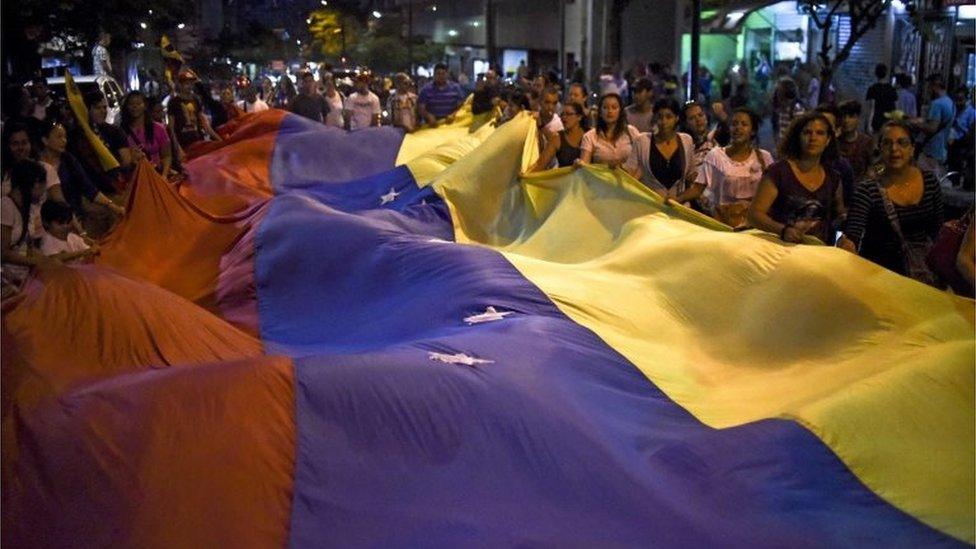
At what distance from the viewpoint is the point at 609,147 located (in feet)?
27.2

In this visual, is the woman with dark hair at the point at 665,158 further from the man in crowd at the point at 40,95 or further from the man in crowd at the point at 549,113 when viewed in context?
the man in crowd at the point at 40,95

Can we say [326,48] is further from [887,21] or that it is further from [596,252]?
[596,252]

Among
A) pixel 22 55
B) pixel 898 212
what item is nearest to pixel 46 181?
pixel 898 212

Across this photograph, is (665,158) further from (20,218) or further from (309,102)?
(309,102)

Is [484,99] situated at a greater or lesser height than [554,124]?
greater

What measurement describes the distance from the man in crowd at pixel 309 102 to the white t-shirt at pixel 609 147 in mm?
7511

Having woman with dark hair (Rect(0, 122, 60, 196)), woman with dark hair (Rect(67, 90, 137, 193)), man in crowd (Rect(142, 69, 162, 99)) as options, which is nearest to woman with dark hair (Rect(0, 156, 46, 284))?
woman with dark hair (Rect(0, 122, 60, 196))

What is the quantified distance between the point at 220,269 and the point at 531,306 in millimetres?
2810

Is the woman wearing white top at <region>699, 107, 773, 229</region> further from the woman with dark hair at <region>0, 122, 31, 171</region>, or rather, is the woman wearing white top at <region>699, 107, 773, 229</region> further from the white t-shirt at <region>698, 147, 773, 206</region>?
the woman with dark hair at <region>0, 122, 31, 171</region>

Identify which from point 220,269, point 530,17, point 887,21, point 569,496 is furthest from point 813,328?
point 530,17

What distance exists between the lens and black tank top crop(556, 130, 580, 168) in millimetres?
8891

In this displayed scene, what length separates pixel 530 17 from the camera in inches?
1517

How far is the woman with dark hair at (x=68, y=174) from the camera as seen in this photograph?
27.5ft

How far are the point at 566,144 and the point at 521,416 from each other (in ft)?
16.0
